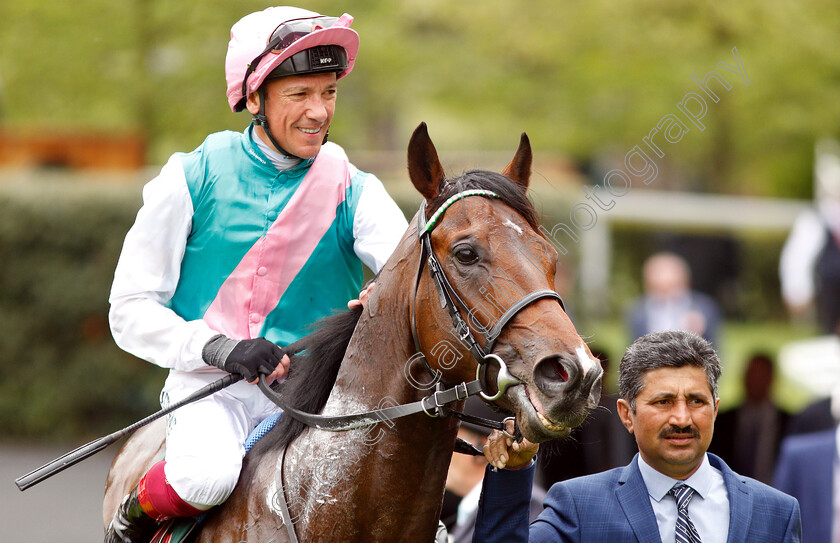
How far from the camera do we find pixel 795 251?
31.1ft

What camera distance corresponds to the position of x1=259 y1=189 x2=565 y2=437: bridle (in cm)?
255

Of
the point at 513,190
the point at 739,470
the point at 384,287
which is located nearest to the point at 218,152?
the point at 384,287

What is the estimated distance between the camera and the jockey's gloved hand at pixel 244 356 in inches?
120

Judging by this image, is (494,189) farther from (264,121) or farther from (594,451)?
(594,451)

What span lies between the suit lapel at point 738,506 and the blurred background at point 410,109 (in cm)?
531

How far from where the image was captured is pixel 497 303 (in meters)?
2.60

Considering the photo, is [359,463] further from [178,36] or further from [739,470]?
[178,36]

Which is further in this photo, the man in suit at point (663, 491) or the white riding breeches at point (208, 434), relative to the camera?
the white riding breeches at point (208, 434)

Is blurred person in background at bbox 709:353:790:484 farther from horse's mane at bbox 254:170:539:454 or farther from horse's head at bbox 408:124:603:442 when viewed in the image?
horse's head at bbox 408:124:603:442

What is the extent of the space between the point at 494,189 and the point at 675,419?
0.88 m

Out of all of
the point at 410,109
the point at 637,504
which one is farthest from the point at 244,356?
the point at 410,109

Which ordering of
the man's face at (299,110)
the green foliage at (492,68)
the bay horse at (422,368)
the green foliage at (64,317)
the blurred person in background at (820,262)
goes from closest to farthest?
the bay horse at (422,368) < the man's face at (299,110) < the blurred person in background at (820,262) < the green foliage at (64,317) < the green foliage at (492,68)

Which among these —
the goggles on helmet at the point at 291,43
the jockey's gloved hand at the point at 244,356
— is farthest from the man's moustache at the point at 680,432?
the goggles on helmet at the point at 291,43

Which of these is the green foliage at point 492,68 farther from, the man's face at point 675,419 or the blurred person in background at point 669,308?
the man's face at point 675,419
